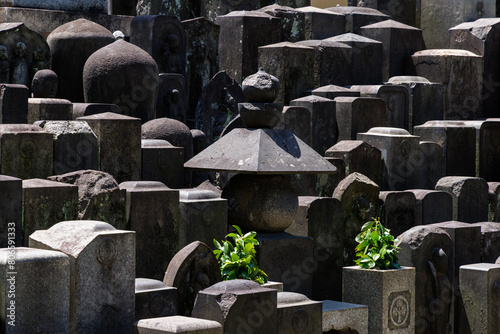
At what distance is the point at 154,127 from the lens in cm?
967

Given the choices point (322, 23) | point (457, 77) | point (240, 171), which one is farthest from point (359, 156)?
point (322, 23)

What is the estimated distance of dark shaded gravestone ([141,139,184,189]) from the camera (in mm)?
8797

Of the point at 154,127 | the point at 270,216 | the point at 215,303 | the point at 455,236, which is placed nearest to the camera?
the point at 215,303

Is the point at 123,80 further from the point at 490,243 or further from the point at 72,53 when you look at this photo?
the point at 490,243

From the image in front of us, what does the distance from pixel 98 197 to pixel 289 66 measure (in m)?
5.75

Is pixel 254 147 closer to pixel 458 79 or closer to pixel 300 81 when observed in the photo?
pixel 300 81

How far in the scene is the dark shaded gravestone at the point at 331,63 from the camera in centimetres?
A: 1299

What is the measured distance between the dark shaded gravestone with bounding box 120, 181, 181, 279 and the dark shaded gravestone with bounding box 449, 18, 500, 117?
27.1ft

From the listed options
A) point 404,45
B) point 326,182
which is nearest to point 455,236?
point 326,182

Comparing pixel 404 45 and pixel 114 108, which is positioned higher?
pixel 404 45

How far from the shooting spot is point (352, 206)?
8.73 m

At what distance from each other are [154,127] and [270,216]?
3.15 m

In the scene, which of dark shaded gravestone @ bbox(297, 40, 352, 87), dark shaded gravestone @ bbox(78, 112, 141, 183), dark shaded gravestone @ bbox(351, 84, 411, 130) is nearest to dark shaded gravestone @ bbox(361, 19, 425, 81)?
dark shaded gravestone @ bbox(297, 40, 352, 87)

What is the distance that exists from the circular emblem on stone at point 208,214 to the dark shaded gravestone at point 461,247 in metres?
2.25
